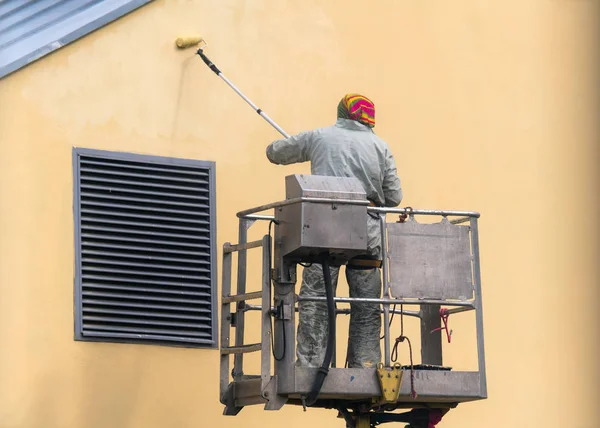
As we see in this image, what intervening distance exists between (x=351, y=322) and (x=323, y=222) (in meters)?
1.05

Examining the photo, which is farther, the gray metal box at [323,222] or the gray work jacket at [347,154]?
the gray work jacket at [347,154]

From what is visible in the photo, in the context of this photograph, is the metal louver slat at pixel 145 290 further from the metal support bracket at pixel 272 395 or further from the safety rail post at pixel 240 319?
the metal support bracket at pixel 272 395

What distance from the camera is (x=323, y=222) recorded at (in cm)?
992

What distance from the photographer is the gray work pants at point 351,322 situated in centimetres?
1041

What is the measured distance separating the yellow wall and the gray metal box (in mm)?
2232

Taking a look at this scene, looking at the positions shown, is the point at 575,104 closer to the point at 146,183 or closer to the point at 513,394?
the point at 513,394

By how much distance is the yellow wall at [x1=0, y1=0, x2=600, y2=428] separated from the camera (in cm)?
1150

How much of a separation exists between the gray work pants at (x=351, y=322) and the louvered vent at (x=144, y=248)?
5.56 ft

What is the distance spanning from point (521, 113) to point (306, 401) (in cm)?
468

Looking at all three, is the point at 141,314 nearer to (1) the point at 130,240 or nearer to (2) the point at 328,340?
(1) the point at 130,240

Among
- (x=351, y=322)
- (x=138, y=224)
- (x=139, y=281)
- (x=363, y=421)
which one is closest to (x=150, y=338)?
(x=139, y=281)

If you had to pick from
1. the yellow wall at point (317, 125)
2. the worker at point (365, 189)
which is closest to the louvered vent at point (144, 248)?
the yellow wall at point (317, 125)

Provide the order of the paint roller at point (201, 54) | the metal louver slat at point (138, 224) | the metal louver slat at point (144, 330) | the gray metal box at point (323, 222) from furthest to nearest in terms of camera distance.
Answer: the paint roller at point (201, 54)
the metal louver slat at point (138, 224)
the metal louver slat at point (144, 330)
the gray metal box at point (323, 222)

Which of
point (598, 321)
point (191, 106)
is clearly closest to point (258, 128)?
point (191, 106)
